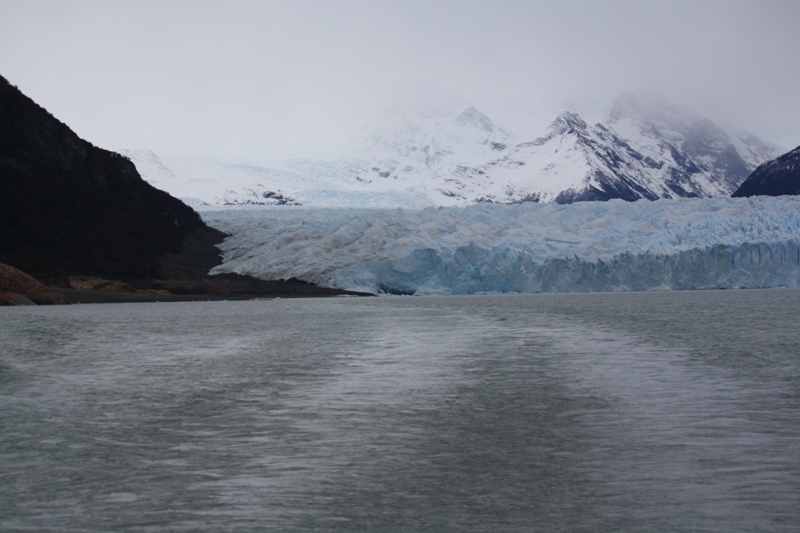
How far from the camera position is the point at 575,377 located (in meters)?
13.0

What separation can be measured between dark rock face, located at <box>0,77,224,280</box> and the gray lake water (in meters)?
39.0

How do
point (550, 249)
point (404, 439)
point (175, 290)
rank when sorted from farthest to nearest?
point (175, 290) → point (550, 249) → point (404, 439)

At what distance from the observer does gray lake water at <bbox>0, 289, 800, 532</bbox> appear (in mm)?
5832

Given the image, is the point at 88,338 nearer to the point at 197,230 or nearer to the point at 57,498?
the point at 57,498

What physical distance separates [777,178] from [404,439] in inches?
5398

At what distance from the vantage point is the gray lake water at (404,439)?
5.83 m

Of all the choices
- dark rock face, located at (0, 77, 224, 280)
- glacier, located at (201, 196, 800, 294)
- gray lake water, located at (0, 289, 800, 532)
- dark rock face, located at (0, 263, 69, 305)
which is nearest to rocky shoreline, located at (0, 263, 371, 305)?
dark rock face, located at (0, 263, 69, 305)

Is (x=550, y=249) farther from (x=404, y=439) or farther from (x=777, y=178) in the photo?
(x=777, y=178)

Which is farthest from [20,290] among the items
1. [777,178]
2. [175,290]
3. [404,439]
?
[777,178]

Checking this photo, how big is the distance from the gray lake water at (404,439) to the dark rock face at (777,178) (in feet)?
399

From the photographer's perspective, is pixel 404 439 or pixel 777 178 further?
pixel 777 178

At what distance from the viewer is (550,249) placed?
171 ft

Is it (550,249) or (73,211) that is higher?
(73,211)

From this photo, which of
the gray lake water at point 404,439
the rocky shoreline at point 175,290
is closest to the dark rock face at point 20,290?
the rocky shoreline at point 175,290
